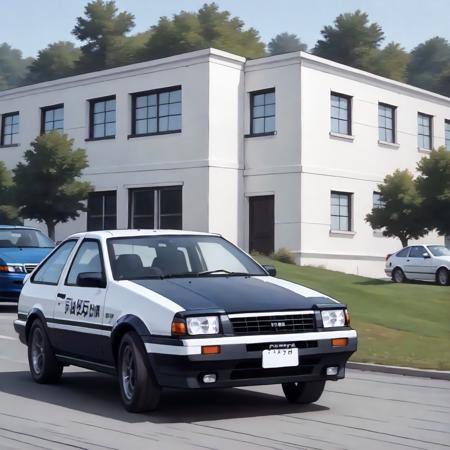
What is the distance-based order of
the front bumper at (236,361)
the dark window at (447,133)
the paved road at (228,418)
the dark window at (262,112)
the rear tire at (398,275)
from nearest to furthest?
the paved road at (228,418) → the front bumper at (236,361) → the rear tire at (398,275) → the dark window at (262,112) → the dark window at (447,133)

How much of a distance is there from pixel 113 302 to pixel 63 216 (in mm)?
24915

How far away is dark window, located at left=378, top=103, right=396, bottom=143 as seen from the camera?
3712cm

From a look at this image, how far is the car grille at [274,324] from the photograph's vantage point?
25.6 ft

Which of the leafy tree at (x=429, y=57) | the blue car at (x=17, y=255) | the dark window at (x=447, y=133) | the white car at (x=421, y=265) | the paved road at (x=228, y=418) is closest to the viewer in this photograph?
the paved road at (x=228, y=418)

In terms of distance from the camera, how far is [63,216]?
33.0 metres

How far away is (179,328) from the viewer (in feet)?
25.2

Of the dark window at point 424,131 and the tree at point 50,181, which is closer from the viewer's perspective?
Result: the tree at point 50,181

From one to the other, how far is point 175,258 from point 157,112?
2673 cm

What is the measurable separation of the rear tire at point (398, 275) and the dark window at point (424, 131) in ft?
30.3

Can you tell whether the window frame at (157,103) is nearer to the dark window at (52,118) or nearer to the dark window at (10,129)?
the dark window at (52,118)

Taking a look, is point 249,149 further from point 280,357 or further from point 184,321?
point 184,321

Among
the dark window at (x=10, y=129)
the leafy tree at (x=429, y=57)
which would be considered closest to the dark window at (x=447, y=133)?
the dark window at (x=10, y=129)

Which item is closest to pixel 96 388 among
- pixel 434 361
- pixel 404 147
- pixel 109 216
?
pixel 434 361

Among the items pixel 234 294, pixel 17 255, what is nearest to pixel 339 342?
pixel 234 294
